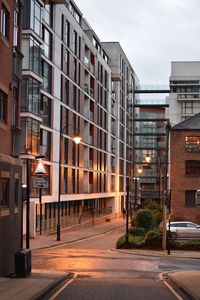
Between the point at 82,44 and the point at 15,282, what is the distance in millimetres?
56439

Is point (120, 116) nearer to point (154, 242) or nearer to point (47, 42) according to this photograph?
point (47, 42)

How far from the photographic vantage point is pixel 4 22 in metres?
19.8

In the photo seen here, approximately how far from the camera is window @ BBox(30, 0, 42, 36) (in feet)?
153

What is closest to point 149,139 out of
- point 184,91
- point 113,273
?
point 184,91

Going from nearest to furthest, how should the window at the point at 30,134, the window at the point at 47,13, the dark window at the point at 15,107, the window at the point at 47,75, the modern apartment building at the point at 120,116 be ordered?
1. the dark window at the point at 15,107
2. the window at the point at 30,134
3. the window at the point at 47,13
4. the window at the point at 47,75
5. the modern apartment building at the point at 120,116

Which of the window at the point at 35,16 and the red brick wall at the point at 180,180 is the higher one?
the window at the point at 35,16

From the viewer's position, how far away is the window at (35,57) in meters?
46.8

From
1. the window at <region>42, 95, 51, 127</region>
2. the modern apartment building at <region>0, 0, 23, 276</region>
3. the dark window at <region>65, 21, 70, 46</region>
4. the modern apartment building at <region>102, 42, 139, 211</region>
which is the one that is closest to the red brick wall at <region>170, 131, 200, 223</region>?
the dark window at <region>65, 21, 70, 46</region>

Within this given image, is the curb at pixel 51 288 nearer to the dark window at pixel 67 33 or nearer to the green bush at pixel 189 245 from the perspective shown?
the green bush at pixel 189 245

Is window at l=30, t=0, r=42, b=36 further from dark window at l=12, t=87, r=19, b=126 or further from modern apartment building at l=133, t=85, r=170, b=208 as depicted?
modern apartment building at l=133, t=85, r=170, b=208

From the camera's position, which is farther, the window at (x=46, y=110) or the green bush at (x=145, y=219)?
the window at (x=46, y=110)

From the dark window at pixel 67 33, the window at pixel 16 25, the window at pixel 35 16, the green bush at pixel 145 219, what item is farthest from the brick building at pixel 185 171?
the window at pixel 16 25

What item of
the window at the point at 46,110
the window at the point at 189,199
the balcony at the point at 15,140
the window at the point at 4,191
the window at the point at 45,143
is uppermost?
the window at the point at 46,110

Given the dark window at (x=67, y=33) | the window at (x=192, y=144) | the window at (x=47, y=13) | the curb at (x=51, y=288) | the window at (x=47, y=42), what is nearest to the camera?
the curb at (x=51, y=288)
